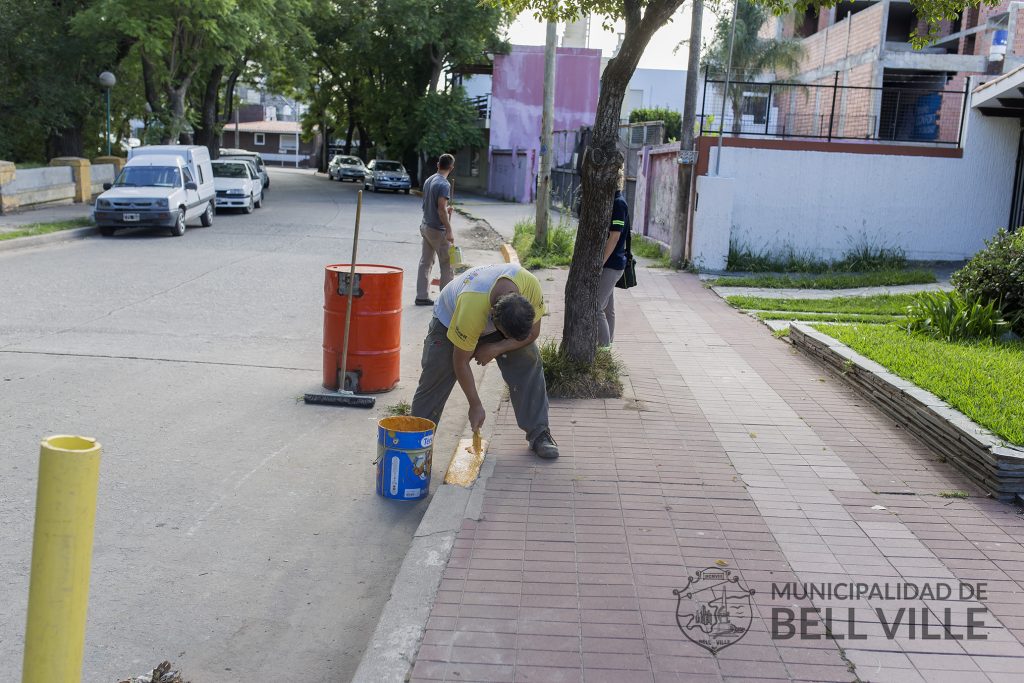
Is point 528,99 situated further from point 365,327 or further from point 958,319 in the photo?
point 365,327

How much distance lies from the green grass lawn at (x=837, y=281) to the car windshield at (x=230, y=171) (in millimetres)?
17139

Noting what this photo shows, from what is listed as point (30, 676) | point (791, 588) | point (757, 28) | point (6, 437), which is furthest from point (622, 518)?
point (757, 28)

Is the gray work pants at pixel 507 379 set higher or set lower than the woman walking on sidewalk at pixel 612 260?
lower

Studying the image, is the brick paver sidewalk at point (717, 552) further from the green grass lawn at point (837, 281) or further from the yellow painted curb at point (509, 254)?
the yellow painted curb at point (509, 254)

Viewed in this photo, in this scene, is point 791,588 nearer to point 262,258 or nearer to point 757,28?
point 262,258

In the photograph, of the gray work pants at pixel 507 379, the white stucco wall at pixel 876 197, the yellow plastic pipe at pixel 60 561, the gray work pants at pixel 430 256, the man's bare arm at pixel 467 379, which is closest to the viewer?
the yellow plastic pipe at pixel 60 561

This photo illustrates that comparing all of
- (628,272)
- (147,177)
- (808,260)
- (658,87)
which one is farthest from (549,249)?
(658,87)

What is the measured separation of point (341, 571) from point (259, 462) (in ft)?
5.92

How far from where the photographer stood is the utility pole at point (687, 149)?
16734 millimetres

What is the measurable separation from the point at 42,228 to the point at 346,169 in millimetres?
34249

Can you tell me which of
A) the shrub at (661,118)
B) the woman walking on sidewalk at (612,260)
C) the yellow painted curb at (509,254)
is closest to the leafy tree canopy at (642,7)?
the woman walking on sidewalk at (612,260)

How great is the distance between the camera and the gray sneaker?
6.39m

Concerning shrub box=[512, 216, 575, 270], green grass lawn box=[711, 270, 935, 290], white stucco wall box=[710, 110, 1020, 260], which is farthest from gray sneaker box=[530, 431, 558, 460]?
white stucco wall box=[710, 110, 1020, 260]

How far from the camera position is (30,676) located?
2.54 meters
